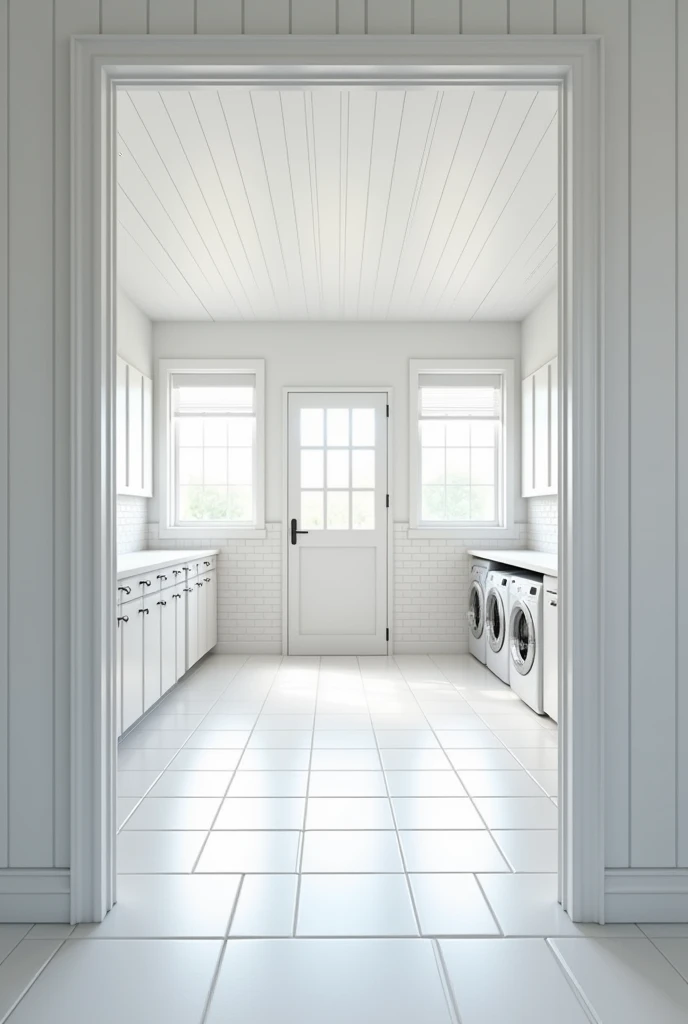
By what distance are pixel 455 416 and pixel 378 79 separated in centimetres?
434

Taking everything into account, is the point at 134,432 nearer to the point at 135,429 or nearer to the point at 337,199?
the point at 135,429

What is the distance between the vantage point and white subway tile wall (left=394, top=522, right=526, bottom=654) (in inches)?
244

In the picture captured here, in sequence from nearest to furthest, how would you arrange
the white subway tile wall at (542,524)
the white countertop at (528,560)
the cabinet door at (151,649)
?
the cabinet door at (151,649), the white countertop at (528,560), the white subway tile wall at (542,524)

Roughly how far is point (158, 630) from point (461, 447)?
3.25m

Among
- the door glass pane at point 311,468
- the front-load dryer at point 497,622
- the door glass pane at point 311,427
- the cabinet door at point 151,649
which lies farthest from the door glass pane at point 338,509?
the cabinet door at point 151,649

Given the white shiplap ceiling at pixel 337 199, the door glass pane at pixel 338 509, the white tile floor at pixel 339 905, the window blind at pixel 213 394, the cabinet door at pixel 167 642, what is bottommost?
the white tile floor at pixel 339 905

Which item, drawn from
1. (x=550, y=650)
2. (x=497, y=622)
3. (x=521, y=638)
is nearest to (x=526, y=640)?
(x=521, y=638)

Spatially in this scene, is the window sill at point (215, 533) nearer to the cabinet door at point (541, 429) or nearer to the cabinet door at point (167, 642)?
the cabinet door at point (167, 642)

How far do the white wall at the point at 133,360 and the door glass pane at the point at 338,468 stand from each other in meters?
1.58

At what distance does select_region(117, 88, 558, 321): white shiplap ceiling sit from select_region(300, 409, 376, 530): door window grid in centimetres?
95

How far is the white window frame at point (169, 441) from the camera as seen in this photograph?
244 inches

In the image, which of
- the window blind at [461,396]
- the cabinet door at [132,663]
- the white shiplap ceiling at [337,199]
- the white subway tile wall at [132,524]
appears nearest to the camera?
the white shiplap ceiling at [337,199]

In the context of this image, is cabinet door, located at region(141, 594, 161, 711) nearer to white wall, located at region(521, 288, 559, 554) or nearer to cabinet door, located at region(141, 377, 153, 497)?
cabinet door, located at region(141, 377, 153, 497)

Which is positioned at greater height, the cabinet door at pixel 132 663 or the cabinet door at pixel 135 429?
the cabinet door at pixel 135 429
